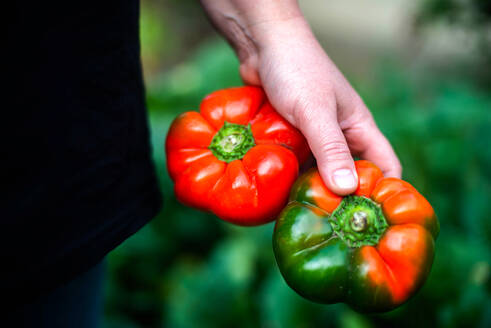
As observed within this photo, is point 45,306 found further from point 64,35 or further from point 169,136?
point 64,35

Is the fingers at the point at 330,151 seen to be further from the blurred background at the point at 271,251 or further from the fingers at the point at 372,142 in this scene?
the blurred background at the point at 271,251

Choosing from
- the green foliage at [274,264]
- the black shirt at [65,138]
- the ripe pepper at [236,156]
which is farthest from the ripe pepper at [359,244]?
the green foliage at [274,264]

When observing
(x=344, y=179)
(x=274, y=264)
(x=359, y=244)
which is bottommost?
(x=274, y=264)

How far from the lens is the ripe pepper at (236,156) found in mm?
1343

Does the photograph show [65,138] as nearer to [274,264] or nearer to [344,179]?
[344,179]

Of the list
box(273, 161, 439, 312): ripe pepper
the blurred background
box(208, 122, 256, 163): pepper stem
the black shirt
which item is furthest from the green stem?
the blurred background

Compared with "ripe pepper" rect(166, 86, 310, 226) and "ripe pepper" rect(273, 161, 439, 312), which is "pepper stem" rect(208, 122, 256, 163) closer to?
"ripe pepper" rect(166, 86, 310, 226)

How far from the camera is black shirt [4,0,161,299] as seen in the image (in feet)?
3.18

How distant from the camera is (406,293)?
3.85 ft

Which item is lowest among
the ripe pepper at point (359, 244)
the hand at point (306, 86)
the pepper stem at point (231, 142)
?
the ripe pepper at point (359, 244)

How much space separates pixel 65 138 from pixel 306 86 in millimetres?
694

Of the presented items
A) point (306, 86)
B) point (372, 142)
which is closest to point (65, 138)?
point (306, 86)

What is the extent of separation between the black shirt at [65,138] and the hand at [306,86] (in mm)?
381

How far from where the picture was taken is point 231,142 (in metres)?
1.44
